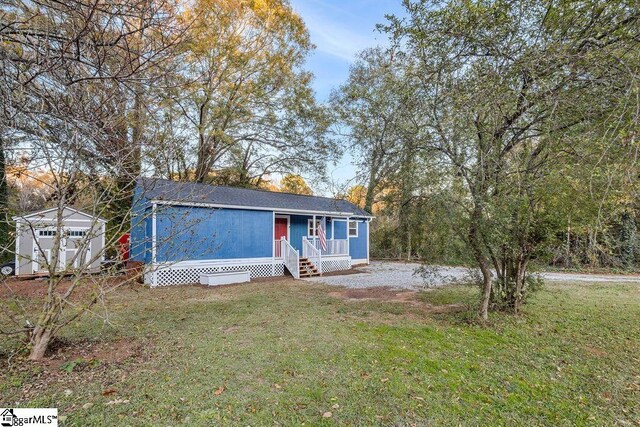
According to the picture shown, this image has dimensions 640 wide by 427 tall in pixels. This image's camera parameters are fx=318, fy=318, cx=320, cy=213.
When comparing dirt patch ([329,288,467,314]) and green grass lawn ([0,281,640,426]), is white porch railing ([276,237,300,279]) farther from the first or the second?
green grass lawn ([0,281,640,426])

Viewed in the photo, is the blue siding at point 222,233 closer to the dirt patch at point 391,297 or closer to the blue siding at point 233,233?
the blue siding at point 233,233

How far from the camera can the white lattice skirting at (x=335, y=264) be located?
14.2 m

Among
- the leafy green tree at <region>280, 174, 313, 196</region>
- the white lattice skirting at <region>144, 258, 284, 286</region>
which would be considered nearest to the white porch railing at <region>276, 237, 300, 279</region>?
the white lattice skirting at <region>144, 258, 284, 286</region>

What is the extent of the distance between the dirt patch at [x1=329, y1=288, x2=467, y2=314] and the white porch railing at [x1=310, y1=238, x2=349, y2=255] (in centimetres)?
482

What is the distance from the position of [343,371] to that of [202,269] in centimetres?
838

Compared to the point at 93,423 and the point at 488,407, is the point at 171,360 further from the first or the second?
the point at 488,407

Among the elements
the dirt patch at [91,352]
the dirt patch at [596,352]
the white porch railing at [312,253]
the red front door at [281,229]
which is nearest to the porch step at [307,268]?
the white porch railing at [312,253]

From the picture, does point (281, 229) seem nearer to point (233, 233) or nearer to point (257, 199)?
point (257, 199)

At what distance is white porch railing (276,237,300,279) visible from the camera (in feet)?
40.1

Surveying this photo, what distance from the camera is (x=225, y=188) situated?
13117 millimetres

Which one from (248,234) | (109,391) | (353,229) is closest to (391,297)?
(248,234)

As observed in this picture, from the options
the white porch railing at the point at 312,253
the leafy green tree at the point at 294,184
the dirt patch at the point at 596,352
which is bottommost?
the dirt patch at the point at 596,352

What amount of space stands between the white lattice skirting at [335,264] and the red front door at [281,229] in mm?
2041

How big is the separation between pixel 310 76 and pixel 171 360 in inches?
702
